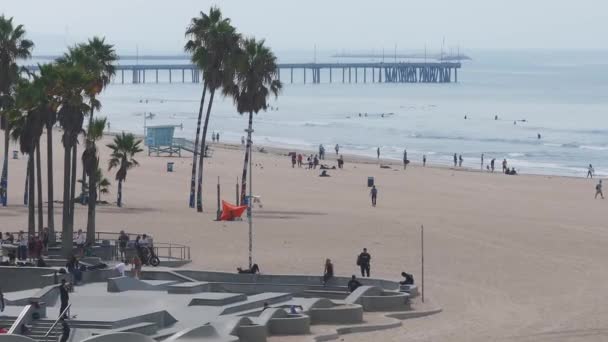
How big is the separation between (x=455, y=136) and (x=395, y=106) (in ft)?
180

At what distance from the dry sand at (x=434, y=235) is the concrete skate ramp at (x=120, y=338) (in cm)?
488

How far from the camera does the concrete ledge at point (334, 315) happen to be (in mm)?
26797

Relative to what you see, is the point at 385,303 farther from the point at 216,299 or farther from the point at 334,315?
the point at 216,299

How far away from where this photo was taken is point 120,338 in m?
21.8

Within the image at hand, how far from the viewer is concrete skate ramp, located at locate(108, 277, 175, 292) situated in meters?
28.5

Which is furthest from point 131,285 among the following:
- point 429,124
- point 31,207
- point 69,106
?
point 429,124

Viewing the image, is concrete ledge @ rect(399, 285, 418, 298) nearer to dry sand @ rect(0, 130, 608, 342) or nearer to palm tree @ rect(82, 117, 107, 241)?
dry sand @ rect(0, 130, 608, 342)

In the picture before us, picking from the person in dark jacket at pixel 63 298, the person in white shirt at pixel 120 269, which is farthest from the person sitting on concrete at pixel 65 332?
the person in white shirt at pixel 120 269

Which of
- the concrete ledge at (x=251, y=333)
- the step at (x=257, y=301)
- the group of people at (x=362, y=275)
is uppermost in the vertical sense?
the group of people at (x=362, y=275)

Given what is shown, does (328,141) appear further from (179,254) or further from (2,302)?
(2,302)

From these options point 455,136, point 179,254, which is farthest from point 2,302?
point 455,136

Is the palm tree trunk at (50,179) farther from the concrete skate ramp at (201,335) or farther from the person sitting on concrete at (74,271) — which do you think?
the concrete skate ramp at (201,335)

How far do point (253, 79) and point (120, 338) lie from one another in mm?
27377

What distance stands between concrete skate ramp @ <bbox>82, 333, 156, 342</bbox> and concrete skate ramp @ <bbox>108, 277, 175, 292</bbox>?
6393 mm
